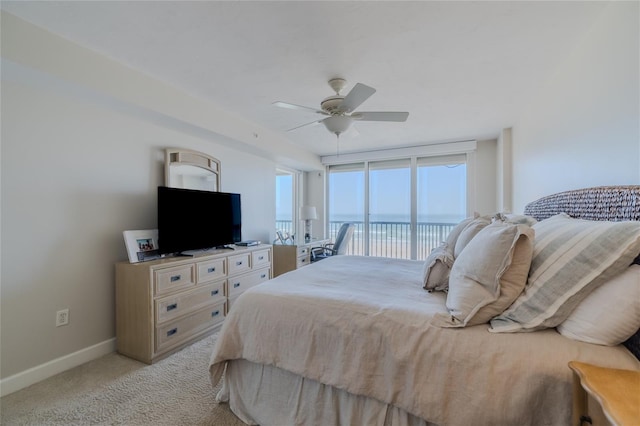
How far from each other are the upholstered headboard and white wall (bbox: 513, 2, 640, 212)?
0.12 m

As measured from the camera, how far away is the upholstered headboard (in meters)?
1.13

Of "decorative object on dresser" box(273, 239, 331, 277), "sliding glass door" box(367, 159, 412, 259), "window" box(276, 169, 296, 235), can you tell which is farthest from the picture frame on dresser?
"sliding glass door" box(367, 159, 412, 259)

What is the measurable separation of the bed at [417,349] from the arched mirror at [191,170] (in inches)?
72.3

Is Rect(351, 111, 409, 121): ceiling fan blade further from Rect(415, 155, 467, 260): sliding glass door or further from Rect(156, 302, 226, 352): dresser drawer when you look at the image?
Rect(415, 155, 467, 260): sliding glass door

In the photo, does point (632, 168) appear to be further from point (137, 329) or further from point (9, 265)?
point (9, 265)

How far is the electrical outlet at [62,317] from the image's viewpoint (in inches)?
80.4

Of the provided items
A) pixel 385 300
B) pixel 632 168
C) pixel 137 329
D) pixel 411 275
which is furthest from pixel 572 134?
pixel 137 329

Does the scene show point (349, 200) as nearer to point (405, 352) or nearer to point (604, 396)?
point (405, 352)

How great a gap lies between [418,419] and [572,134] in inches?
83.6

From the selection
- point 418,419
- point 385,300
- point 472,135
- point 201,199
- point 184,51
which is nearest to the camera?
point 418,419

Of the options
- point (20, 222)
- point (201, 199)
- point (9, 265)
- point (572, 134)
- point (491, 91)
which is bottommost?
point (9, 265)

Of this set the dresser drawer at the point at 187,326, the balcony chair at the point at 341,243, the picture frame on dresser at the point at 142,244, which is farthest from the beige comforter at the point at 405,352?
the balcony chair at the point at 341,243

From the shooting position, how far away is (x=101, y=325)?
2287 millimetres

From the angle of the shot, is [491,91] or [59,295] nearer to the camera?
[59,295]
